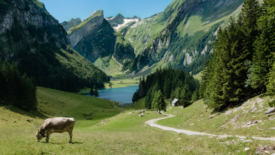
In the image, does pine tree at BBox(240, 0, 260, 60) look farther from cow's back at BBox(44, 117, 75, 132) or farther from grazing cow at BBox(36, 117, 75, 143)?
grazing cow at BBox(36, 117, 75, 143)

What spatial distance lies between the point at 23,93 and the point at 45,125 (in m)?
61.1

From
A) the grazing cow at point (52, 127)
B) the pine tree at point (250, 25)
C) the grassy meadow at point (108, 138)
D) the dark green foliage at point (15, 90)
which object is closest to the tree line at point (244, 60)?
the pine tree at point (250, 25)

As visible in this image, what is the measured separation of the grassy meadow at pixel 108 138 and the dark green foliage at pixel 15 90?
6.93 meters

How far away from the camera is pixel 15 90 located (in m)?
63.3

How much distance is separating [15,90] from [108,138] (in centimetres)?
6245

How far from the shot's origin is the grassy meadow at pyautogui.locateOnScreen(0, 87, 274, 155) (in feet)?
42.9

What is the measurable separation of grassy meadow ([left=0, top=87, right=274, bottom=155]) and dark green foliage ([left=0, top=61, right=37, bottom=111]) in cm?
693

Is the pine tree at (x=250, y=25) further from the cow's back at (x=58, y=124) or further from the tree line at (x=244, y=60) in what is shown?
the cow's back at (x=58, y=124)

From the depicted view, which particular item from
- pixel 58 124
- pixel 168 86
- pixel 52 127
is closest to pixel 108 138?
pixel 58 124

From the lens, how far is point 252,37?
111ft

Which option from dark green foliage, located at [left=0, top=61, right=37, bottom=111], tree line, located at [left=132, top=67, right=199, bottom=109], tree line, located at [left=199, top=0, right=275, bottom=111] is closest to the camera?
tree line, located at [left=199, top=0, right=275, bottom=111]

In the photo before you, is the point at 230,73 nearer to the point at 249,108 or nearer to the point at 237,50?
the point at 237,50

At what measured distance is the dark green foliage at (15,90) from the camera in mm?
60875

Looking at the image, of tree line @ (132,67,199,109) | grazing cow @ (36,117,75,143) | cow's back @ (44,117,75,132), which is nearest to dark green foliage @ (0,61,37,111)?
grazing cow @ (36,117,75,143)
